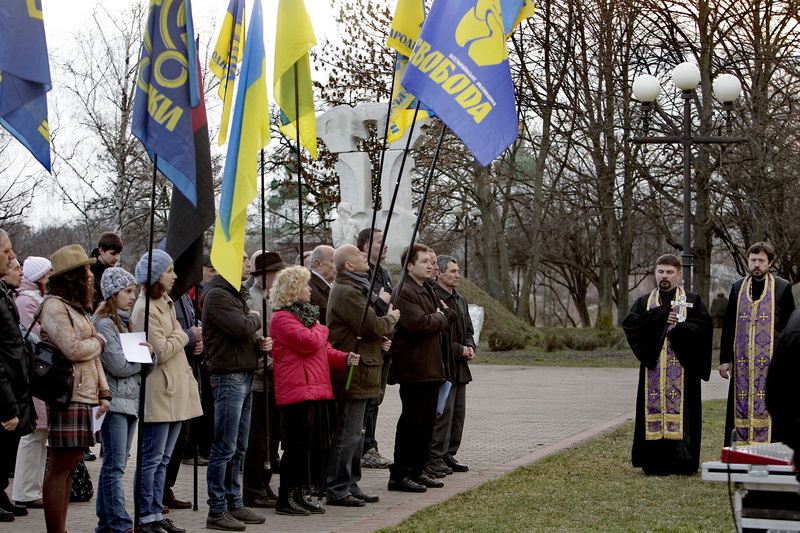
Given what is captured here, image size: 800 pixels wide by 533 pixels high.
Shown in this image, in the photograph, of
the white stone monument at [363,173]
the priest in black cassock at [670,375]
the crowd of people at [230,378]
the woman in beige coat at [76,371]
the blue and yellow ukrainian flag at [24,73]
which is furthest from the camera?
the white stone monument at [363,173]

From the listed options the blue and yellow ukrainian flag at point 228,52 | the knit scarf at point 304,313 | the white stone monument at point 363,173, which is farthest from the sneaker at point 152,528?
the white stone monument at point 363,173

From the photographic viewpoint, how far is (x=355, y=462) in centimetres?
828

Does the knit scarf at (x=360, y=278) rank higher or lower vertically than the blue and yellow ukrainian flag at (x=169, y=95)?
lower

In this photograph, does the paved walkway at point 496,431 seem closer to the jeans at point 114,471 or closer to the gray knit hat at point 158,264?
the jeans at point 114,471

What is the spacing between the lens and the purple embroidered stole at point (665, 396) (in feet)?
30.9

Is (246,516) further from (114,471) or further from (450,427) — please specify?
(450,427)

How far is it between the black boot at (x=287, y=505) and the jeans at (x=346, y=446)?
411 mm

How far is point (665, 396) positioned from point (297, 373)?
12.2 ft

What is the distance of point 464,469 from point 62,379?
4598 millimetres

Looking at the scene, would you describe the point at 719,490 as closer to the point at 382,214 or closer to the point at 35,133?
the point at 35,133

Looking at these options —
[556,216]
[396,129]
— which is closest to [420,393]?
[396,129]

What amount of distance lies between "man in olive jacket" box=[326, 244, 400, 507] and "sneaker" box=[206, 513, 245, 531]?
3.54ft

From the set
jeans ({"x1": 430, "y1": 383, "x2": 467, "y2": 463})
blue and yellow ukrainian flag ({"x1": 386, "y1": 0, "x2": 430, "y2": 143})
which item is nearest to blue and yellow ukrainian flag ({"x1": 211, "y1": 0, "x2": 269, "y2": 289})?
blue and yellow ukrainian flag ({"x1": 386, "y1": 0, "x2": 430, "y2": 143})

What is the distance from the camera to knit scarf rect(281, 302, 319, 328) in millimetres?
7574
